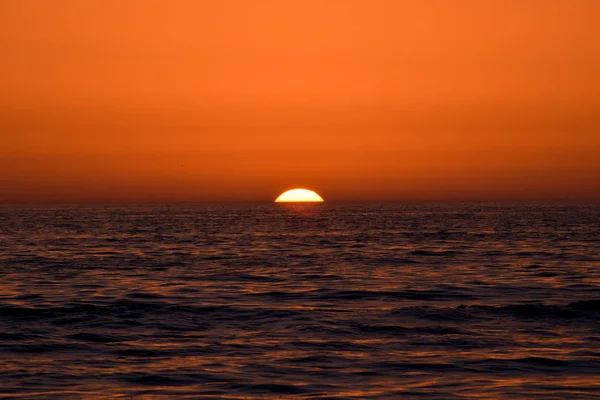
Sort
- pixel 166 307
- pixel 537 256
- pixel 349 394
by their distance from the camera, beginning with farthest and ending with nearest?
pixel 537 256
pixel 166 307
pixel 349 394

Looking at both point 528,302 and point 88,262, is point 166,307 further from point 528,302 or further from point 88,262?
point 88,262

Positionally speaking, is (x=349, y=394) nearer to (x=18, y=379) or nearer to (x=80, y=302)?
(x=18, y=379)

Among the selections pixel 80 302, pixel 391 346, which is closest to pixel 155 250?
pixel 80 302

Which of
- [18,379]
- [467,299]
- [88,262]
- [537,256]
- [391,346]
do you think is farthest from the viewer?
[537,256]

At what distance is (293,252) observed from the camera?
50812mm

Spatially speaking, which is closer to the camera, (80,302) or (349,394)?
(349,394)

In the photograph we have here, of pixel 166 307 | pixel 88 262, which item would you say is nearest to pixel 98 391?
pixel 166 307

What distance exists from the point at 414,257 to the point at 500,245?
40.2 ft

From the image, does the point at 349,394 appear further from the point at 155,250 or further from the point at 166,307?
the point at 155,250

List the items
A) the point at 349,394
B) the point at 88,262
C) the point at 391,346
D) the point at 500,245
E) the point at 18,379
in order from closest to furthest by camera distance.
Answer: the point at 349,394
the point at 18,379
the point at 391,346
the point at 88,262
the point at 500,245

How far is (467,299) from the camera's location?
26609mm

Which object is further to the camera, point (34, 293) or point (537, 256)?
point (537, 256)

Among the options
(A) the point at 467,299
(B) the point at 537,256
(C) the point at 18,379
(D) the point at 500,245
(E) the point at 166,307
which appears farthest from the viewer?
(D) the point at 500,245

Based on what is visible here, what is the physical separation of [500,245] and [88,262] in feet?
89.0
